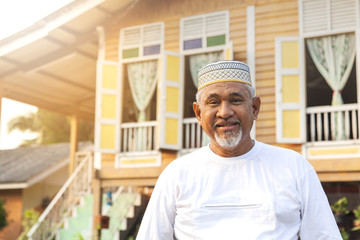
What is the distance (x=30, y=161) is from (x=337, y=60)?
50.4ft

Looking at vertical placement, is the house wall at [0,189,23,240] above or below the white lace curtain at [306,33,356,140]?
below

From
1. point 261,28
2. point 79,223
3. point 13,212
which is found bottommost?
point 13,212

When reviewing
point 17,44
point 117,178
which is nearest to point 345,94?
point 117,178

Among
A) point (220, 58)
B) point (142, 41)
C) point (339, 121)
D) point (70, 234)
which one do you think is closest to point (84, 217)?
point (70, 234)

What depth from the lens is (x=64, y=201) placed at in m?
11.3

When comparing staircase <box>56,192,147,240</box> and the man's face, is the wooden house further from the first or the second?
the man's face

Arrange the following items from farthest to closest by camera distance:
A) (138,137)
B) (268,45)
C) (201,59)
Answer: (138,137), (201,59), (268,45)

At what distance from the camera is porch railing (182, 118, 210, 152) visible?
907cm

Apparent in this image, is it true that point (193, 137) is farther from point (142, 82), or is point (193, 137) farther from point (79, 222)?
point (79, 222)

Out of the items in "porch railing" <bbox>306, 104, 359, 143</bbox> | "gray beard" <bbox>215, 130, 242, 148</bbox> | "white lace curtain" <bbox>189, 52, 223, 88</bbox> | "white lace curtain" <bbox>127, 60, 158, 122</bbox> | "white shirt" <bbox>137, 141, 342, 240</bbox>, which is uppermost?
"white lace curtain" <bbox>189, 52, 223, 88</bbox>

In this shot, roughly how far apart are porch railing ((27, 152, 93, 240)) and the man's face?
902 cm

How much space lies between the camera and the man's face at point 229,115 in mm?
2127

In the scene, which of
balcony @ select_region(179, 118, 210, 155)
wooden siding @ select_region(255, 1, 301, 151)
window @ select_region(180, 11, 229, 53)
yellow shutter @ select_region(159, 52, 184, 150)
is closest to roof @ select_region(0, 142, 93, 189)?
balcony @ select_region(179, 118, 210, 155)

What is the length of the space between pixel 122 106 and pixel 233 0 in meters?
2.83
